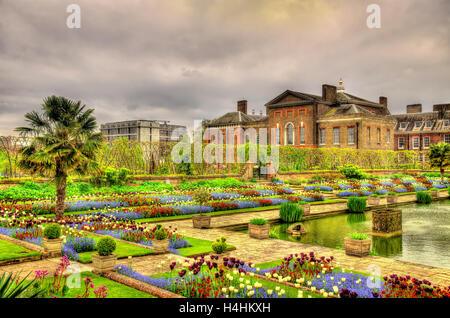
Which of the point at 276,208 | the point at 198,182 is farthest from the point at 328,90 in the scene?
the point at 276,208

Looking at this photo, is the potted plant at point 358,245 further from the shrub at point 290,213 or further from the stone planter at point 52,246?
the stone planter at point 52,246

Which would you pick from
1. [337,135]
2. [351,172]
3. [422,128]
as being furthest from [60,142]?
[422,128]

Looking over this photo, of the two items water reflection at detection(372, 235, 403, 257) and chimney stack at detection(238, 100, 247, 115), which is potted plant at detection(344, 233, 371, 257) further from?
chimney stack at detection(238, 100, 247, 115)

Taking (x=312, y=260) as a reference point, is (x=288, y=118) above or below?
above

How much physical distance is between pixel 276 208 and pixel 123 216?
24.6 ft

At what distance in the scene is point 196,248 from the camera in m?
10.7

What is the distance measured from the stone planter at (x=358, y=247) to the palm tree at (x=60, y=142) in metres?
8.80

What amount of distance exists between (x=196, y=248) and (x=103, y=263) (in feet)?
11.6

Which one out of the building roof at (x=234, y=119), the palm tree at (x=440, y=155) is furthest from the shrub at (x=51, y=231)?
the building roof at (x=234, y=119)

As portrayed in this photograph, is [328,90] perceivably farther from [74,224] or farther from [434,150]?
[74,224]

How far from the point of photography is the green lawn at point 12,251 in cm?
856

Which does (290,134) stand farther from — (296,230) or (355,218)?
(296,230)
